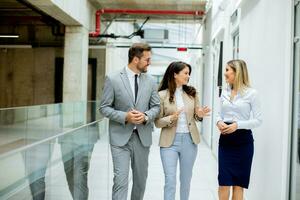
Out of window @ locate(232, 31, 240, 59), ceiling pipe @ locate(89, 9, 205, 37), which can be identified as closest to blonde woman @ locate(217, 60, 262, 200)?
window @ locate(232, 31, 240, 59)

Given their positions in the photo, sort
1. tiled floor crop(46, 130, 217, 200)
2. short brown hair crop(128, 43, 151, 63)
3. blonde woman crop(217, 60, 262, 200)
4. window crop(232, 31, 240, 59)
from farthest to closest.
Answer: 1. window crop(232, 31, 240, 59)
2. blonde woman crop(217, 60, 262, 200)
3. short brown hair crop(128, 43, 151, 63)
4. tiled floor crop(46, 130, 217, 200)

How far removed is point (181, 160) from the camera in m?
3.90

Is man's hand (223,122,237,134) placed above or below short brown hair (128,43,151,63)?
below

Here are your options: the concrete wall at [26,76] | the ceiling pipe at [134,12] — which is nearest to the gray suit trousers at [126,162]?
the ceiling pipe at [134,12]

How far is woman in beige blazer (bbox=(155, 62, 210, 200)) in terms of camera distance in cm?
383

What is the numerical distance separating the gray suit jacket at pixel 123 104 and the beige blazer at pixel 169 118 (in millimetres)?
187

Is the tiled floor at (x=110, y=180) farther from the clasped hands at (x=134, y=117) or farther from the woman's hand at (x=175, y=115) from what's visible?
the woman's hand at (x=175, y=115)

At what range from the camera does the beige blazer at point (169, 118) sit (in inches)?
151

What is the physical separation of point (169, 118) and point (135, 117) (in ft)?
1.52

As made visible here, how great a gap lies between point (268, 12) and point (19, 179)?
9.46 ft

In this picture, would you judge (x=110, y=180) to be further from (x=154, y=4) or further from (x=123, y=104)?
(x=154, y=4)

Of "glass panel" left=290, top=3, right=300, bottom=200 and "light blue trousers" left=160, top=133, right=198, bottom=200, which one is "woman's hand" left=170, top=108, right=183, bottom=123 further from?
"glass panel" left=290, top=3, right=300, bottom=200

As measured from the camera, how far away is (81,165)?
3615mm

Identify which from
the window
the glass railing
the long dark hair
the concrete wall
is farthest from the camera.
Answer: the concrete wall
